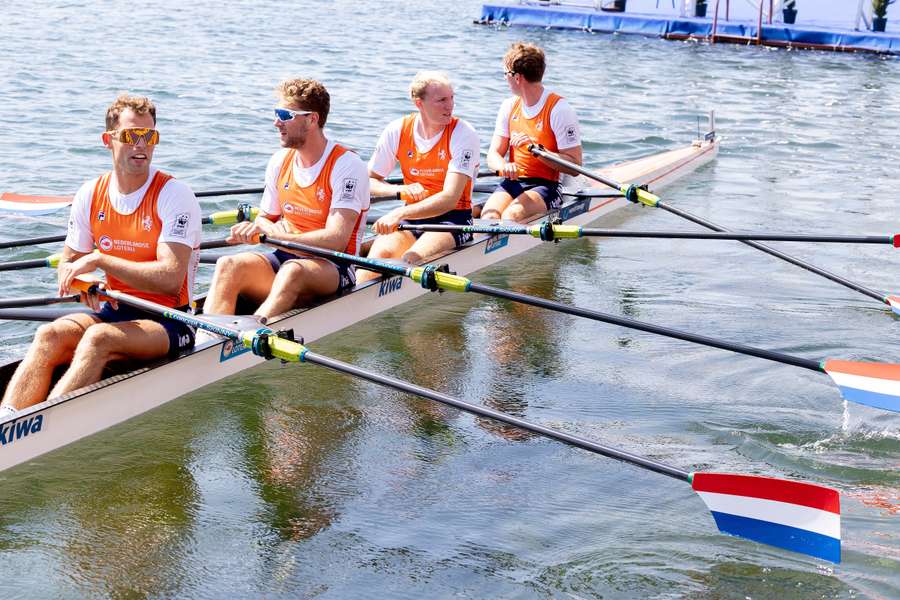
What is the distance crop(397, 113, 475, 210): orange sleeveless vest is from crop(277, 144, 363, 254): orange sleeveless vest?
1.22m

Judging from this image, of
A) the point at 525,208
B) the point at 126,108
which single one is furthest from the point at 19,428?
the point at 525,208

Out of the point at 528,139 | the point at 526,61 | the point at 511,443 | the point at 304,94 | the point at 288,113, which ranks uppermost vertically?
the point at 526,61

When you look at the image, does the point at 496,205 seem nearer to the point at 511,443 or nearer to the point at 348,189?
the point at 348,189

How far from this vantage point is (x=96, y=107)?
1534cm

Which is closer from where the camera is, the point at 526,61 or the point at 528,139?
the point at 526,61

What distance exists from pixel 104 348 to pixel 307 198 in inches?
70.4

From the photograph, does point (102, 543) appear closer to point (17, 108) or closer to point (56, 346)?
point (56, 346)

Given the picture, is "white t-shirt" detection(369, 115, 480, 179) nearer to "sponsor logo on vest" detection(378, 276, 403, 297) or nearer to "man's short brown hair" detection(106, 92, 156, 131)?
"sponsor logo on vest" detection(378, 276, 403, 297)

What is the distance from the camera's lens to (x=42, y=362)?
525 cm

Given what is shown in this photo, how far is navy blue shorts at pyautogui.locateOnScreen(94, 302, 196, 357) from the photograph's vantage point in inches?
217

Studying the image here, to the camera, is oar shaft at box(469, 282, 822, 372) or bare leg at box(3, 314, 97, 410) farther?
oar shaft at box(469, 282, 822, 372)

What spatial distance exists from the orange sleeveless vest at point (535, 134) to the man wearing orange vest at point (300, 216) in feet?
8.34

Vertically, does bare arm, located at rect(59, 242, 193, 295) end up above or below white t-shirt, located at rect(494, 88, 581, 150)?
below

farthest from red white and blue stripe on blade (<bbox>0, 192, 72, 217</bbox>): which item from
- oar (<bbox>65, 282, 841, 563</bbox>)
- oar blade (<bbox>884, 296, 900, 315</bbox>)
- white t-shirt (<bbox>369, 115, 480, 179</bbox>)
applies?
oar blade (<bbox>884, 296, 900, 315</bbox>)
